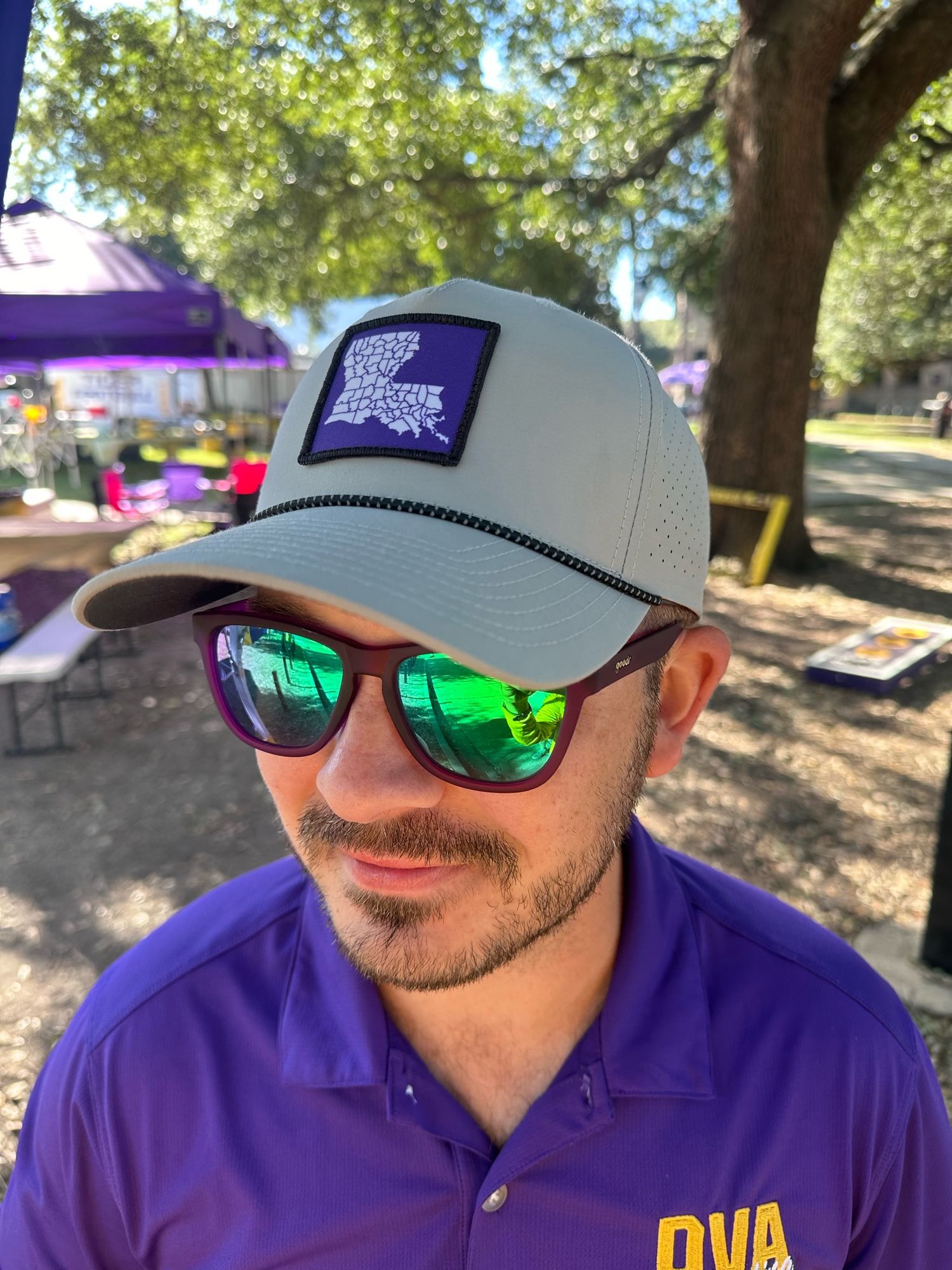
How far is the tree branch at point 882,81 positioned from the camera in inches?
285

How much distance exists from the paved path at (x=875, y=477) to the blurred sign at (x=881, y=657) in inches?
326

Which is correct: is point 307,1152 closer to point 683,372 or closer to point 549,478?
point 549,478

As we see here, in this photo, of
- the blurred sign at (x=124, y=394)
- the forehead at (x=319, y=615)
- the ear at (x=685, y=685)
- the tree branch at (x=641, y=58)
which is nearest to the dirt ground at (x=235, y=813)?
the ear at (x=685, y=685)

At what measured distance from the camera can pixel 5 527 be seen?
7.66 meters

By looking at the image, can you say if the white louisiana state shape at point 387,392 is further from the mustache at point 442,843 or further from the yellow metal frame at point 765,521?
the yellow metal frame at point 765,521

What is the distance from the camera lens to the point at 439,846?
1143 mm

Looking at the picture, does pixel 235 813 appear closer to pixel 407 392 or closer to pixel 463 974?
pixel 463 974

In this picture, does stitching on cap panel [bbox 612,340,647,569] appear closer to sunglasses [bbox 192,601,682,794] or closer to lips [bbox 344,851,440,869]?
sunglasses [bbox 192,601,682,794]

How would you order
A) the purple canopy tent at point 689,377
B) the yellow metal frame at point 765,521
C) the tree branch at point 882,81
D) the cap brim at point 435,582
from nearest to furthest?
the cap brim at point 435,582
the tree branch at point 882,81
the yellow metal frame at point 765,521
the purple canopy tent at point 689,377

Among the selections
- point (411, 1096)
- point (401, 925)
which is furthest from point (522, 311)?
point (411, 1096)

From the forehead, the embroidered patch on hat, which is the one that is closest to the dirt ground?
the forehead

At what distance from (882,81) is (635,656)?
28.2 feet

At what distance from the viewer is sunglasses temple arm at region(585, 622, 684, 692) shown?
1.12 metres

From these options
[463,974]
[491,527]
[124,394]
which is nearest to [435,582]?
[491,527]
